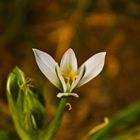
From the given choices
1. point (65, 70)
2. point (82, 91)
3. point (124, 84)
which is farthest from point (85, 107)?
point (65, 70)

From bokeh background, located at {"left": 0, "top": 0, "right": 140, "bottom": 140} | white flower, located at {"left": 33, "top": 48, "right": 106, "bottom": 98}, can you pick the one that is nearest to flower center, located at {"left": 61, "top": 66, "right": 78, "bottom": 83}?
white flower, located at {"left": 33, "top": 48, "right": 106, "bottom": 98}

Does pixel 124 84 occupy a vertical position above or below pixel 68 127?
above

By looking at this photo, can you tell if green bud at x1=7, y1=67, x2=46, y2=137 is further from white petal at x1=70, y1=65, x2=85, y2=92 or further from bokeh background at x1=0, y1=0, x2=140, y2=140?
bokeh background at x1=0, y1=0, x2=140, y2=140

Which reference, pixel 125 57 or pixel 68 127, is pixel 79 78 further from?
pixel 125 57

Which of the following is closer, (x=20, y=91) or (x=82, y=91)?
(x=20, y=91)

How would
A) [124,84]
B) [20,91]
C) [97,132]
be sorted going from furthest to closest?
[124,84] < [97,132] < [20,91]

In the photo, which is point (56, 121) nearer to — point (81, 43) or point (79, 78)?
point (79, 78)

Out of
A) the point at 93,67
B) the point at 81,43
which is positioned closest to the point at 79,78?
the point at 93,67

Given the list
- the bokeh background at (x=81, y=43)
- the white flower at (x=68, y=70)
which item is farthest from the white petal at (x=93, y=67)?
the bokeh background at (x=81, y=43)
